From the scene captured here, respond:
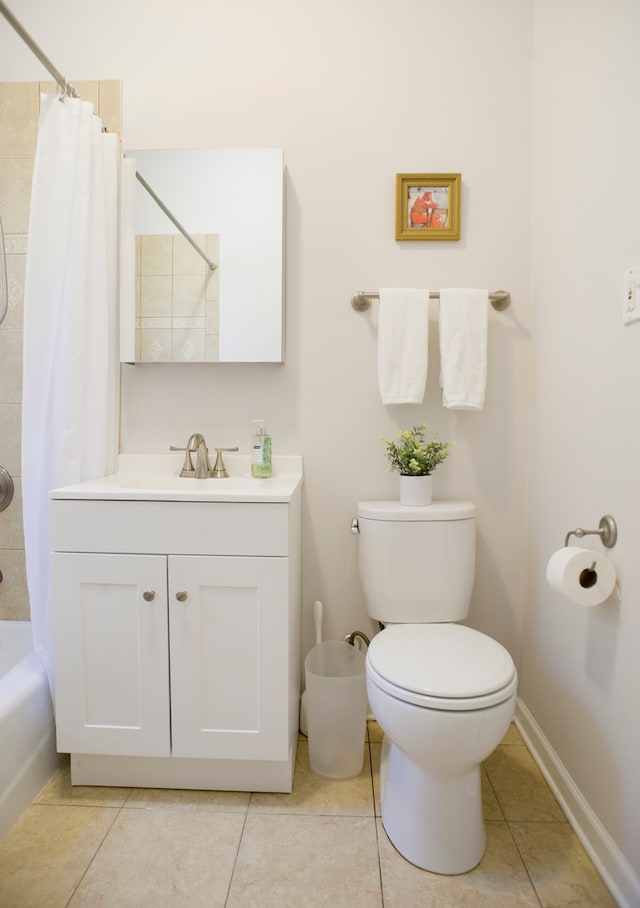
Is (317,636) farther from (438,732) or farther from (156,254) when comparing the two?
(156,254)

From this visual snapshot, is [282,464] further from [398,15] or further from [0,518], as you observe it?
[398,15]

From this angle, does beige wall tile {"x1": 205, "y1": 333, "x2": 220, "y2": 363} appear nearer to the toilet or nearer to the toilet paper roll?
the toilet

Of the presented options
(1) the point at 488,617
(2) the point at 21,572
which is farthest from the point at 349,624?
(2) the point at 21,572

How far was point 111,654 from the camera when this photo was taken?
133 centimetres

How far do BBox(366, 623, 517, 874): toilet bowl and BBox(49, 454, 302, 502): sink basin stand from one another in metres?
0.50

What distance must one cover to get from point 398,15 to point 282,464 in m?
1.50

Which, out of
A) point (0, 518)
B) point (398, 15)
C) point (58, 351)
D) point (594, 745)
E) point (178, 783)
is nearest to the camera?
point (594, 745)

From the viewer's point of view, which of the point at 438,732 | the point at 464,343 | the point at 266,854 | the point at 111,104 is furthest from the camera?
the point at 111,104

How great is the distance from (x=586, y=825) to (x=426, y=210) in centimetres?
176

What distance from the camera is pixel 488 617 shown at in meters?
1.74

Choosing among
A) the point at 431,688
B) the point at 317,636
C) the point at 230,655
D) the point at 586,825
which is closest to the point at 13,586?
the point at 230,655

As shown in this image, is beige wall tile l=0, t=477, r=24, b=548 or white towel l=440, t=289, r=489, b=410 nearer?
white towel l=440, t=289, r=489, b=410

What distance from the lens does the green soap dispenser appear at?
162 centimetres

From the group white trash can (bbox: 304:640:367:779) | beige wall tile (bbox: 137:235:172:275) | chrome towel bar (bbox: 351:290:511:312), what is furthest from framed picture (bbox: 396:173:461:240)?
white trash can (bbox: 304:640:367:779)
